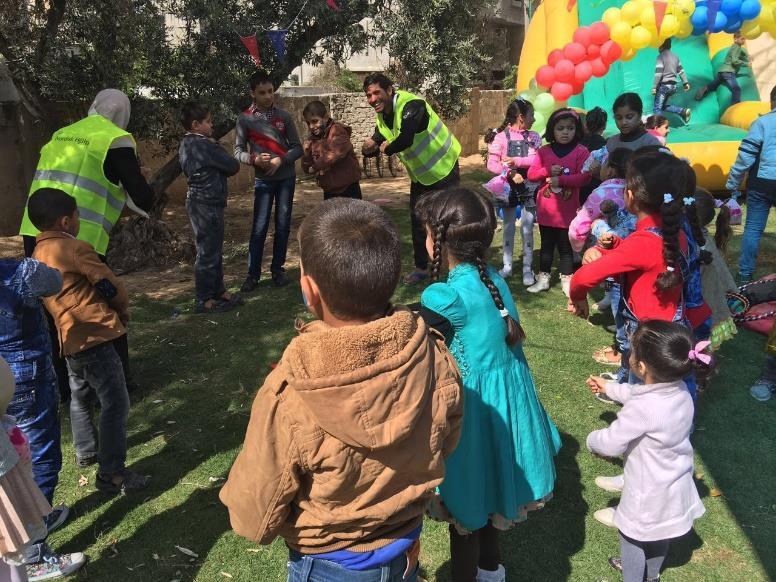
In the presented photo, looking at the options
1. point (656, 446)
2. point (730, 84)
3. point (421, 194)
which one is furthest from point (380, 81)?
point (730, 84)

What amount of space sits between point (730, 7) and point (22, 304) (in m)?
7.24

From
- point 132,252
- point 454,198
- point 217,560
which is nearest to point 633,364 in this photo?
point 454,198

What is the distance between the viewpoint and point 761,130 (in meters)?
5.77

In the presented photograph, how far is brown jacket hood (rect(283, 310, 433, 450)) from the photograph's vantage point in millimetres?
1441

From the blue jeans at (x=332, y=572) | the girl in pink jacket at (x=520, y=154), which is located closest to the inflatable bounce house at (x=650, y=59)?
the girl in pink jacket at (x=520, y=154)

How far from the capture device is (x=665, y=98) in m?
9.20

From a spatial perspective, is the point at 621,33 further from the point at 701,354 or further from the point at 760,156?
the point at 701,354

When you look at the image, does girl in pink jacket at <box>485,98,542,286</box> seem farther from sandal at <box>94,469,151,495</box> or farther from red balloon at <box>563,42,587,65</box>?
sandal at <box>94,469,151,495</box>

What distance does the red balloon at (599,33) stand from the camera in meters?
7.31

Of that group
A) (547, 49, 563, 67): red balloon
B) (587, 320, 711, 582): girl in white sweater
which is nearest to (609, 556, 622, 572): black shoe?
(587, 320, 711, 582): girl in white sweater

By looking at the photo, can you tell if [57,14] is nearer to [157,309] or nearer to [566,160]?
[157,309]

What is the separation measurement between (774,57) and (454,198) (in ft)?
41.9

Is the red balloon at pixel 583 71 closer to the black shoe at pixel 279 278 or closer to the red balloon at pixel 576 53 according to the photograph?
the red balloon at pixel 576 53

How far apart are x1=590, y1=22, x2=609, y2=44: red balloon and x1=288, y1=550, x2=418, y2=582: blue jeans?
7.03 m
